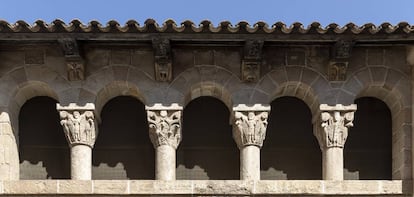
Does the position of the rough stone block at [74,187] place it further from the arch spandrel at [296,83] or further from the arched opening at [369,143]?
the arched opening at [369,143]

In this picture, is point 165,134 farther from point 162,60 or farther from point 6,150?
point 6,150

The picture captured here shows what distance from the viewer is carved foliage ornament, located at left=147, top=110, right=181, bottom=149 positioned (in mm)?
8234

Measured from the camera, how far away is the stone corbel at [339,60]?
809cm

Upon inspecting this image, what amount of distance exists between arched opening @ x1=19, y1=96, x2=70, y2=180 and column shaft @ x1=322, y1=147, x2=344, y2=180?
3.36 m

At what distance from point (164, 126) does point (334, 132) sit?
2082 mm

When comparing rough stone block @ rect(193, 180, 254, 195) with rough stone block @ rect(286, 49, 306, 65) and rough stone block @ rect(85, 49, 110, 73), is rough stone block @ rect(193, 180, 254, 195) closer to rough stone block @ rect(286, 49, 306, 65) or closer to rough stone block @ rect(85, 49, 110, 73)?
rough stone block @ rect(286, 49, 306, 65)

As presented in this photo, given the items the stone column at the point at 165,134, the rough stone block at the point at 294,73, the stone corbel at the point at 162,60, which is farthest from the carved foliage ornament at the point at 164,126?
the rough stone block at the point at 294,73

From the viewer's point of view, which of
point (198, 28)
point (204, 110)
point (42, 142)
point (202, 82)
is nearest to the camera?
point (198, 28)

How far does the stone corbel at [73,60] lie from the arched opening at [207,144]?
1.58 meters

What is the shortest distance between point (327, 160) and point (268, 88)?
114cm

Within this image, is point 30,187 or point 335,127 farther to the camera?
point 335,127

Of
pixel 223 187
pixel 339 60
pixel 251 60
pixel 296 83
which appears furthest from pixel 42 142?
pixel 339 60

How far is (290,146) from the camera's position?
A: 9.04m

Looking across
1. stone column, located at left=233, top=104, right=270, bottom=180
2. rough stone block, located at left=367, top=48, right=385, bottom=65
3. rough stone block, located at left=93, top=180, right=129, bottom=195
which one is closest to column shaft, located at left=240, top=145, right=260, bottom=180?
stone column, located at left=233, top=104, right=270, bottom=180
